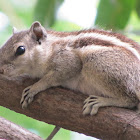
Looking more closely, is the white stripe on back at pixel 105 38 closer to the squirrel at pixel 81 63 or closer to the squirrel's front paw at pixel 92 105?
the squirrel at pixel 81 63

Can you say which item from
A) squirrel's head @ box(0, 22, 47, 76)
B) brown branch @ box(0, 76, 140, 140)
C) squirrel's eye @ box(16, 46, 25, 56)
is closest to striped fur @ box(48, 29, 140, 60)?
squirrel's head @ box(0, 22, 47, 76)

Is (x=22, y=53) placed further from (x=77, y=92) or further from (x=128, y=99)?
(x=128, y=99)

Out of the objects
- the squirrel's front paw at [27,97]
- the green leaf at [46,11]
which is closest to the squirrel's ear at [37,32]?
the green leaf at [46,11]

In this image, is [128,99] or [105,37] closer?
[128,99]

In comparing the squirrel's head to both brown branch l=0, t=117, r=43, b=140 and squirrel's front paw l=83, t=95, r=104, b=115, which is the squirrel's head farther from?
squirrel's front paw l=83, t=95, r=104, b=115

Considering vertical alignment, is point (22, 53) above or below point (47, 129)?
above

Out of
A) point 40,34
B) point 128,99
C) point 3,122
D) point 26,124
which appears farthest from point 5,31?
point 128,99

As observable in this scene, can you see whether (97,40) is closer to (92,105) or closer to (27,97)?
(92,105)
